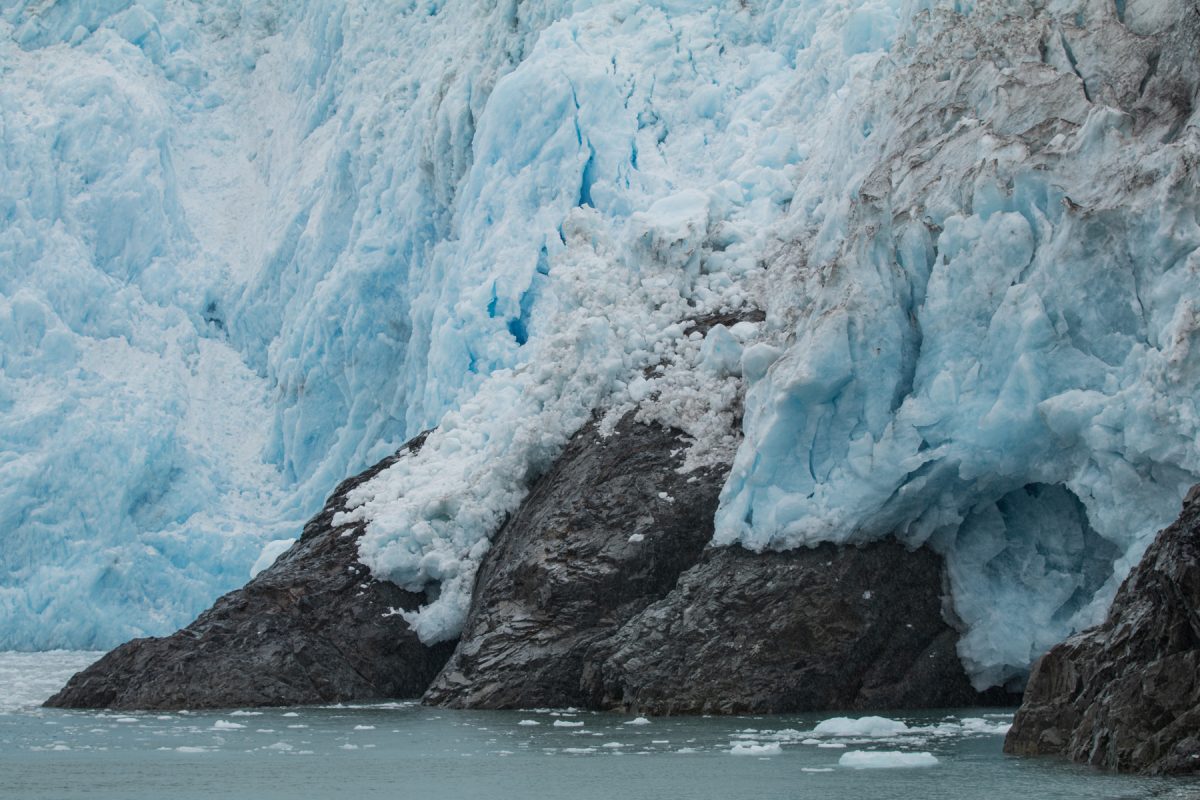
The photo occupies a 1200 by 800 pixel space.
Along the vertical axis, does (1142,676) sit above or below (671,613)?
below

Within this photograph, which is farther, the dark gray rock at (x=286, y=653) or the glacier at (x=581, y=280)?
the dark gray rock at (x=286, y=653)

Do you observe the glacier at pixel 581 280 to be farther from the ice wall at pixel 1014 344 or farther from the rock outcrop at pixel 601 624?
the rock outcrop at pixel 601 624

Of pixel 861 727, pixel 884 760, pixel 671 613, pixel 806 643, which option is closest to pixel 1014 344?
pixel 806 643

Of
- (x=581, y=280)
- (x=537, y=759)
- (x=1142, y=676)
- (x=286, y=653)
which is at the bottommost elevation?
(x=537, y=759)

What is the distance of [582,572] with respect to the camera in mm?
15641

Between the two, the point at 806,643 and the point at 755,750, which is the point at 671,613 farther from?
the point at 755,750

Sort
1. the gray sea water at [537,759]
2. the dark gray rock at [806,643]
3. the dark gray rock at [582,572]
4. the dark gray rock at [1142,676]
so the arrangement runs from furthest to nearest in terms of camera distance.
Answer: the dark gray rock at [582,572] → the dark gray rock at [806,643] → the gray sea water at [537,759] → the dark gray rock at [1142,676]

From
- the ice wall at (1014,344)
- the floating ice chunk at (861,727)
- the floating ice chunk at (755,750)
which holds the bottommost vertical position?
the floating ice chunk at (755,750)

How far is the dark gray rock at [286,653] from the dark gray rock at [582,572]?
153 centimetres

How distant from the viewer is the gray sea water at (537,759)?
8.45 m

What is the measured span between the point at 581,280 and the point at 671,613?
16.3 ft

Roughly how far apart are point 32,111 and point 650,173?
543 inches

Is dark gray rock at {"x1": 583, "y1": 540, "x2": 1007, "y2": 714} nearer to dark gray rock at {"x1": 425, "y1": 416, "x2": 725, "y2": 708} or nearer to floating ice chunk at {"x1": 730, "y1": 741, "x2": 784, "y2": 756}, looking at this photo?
dark gray rock at {"x1": 425, "y1": 416, "x2": 725, "y2": 708}

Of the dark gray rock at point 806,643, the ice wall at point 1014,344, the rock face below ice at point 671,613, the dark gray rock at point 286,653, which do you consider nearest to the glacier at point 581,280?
the ice wall at point 1014,344
